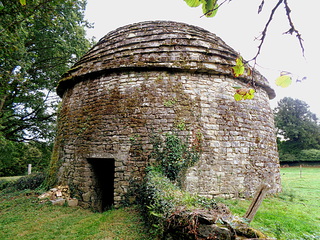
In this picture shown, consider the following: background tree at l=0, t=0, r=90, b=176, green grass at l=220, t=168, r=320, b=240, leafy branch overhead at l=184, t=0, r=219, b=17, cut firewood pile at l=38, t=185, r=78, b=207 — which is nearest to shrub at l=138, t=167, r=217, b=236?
green grass at l=220, t=168, r=320, b=240

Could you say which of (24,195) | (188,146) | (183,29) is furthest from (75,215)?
(183,29)

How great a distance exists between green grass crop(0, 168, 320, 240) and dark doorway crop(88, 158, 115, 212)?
849mm

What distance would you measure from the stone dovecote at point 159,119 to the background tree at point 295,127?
29.8 metres

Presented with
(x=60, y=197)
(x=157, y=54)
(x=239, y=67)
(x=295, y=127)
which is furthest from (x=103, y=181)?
(x=295, y=127)

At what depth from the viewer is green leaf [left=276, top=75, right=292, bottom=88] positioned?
3.90 feet

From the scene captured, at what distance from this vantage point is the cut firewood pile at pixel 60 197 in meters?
5.53

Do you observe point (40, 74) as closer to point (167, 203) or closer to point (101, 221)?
point (101, 221)

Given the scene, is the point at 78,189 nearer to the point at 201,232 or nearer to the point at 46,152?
the point at 201,232

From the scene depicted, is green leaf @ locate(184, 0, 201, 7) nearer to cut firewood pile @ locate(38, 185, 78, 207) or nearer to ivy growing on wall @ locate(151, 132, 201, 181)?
ivy growing on wall @ locate(151, 132, 201, 181)

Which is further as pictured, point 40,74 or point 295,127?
point 295,127

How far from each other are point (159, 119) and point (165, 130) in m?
0.38

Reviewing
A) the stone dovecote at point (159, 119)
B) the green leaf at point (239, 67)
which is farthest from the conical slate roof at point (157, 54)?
the green leaf at point (239, 67)

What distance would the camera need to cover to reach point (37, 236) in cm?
379

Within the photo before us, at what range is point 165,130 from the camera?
5391 mm
